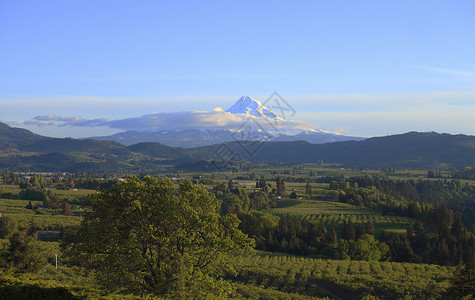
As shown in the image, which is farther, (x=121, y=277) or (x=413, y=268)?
(x=413, y=268)

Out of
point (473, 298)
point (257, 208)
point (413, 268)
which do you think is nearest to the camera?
point (473, 298)

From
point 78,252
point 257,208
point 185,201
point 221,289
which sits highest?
point 185,201

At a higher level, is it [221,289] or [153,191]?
[153,191]

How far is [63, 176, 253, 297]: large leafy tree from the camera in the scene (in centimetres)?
2492

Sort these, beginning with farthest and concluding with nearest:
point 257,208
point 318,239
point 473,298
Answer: point 257,208, point 318,239, point 473,298

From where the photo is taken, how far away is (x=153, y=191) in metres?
27.0

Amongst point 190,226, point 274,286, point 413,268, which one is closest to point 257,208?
point 413,268

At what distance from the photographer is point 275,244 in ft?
250

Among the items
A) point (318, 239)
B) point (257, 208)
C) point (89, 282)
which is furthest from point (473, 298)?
point (257, 208)

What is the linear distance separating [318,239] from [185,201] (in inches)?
2017

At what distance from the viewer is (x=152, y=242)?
1022 inches

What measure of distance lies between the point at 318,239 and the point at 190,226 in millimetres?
50863

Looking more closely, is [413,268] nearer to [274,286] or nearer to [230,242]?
[274,286]

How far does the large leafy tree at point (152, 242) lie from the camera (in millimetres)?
24922
